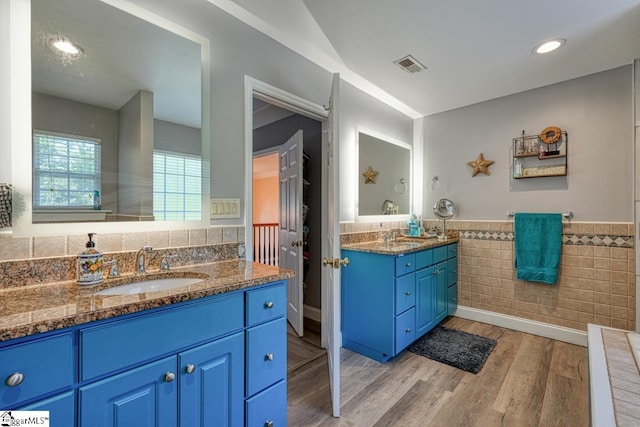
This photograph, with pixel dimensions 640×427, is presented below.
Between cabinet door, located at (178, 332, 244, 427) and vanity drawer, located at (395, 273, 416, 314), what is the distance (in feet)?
4.66

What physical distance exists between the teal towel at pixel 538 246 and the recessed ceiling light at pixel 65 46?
Result: 356 cm

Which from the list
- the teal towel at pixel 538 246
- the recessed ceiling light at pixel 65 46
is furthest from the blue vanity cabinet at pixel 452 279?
the recessed ceiling light at pixel 65 46

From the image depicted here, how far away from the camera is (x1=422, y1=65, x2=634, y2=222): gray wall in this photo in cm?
245

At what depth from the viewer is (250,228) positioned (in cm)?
185

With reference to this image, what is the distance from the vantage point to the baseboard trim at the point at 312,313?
309cm

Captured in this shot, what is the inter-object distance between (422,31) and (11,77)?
221 centimetres

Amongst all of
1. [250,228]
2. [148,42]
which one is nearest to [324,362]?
[250,228]

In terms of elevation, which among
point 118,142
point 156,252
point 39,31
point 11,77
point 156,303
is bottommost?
point 156,303

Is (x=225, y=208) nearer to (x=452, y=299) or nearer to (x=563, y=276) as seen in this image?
(x=452, y=299)

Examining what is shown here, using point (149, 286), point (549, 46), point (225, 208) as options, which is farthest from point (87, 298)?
point (549, 46)

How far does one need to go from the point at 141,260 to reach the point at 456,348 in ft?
8.35

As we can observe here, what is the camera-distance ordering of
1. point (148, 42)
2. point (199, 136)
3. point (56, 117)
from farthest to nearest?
point (199, 136) → point (148, 42) → point (56, 117)

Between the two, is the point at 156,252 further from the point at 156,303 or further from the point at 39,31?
the point at 39,31

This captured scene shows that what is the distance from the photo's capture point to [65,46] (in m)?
1.26
